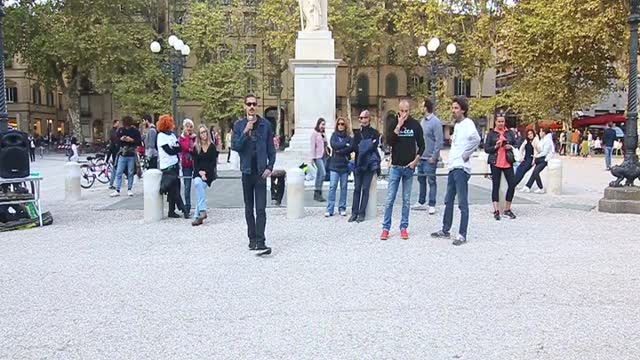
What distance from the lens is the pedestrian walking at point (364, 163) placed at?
10.2 m

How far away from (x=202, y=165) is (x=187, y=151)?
0.81m

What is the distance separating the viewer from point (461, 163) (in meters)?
8.60

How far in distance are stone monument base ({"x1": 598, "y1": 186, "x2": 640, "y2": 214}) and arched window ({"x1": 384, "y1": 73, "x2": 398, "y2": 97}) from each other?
171ft

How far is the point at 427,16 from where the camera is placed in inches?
1800

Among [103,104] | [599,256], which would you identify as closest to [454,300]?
[599,256]

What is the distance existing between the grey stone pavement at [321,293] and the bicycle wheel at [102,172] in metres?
8.77

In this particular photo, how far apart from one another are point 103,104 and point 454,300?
2460 inches

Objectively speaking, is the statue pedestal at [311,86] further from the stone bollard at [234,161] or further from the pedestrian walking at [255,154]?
the pedestrian walking at [255,154]

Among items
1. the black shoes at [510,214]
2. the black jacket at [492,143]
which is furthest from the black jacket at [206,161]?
the black shoes at [510,214]

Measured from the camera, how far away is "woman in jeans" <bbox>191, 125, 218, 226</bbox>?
1030cm

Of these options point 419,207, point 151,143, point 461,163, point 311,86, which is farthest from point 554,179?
point 151,143

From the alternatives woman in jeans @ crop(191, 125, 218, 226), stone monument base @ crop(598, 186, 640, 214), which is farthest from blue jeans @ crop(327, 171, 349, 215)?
stone monument base @ crop(598, 186, 640, 214)

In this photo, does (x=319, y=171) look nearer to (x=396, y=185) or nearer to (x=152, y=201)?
(x=152, y=201)

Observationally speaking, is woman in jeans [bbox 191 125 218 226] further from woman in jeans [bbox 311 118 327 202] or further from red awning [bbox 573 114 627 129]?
red awning [bbox 573 114 627 129]
